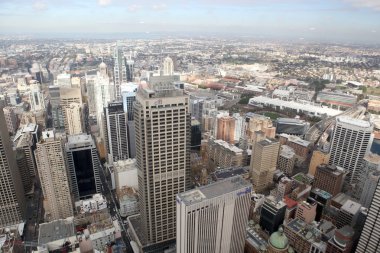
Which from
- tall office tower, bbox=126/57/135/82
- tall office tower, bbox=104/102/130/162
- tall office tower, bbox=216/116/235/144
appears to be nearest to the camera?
tall office tower, bbox=104/102/130/162

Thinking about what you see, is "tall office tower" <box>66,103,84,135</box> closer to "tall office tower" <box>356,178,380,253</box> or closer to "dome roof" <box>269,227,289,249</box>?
"dome roof" <box>269,227,289,249</box>

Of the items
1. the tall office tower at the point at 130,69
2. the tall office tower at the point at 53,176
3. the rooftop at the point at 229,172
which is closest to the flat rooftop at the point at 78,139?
the tall office tower at the point at 53,176

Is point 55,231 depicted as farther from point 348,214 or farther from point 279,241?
point 348,214

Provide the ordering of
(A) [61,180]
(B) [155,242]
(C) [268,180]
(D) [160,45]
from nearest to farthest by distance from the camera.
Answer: (B) [155,242] < (A) [61,180] < (C) [268,180] < (D) [160,45]

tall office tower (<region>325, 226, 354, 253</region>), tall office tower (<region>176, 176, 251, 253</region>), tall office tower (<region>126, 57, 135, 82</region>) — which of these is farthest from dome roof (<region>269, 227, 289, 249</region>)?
tall office tower (<region>126, 57, 135, 82</region>)

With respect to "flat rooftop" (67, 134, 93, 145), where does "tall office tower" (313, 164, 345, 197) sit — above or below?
below

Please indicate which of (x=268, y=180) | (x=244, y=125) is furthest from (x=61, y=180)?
(x=244, y=125)

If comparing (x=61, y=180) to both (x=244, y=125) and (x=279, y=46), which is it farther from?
(x=279, y=46)

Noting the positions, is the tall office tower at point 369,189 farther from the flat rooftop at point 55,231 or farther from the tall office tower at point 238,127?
the flat rooftop at point 55,231

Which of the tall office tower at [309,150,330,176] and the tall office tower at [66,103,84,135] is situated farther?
the tall office tower at [66,103,84,135]
